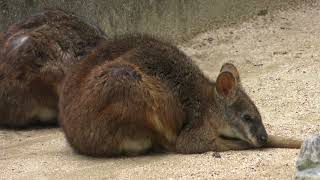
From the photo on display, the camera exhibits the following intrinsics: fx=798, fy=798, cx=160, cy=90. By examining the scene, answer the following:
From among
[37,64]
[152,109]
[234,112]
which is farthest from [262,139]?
[37,64]

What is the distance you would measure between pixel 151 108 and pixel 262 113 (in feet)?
5.74

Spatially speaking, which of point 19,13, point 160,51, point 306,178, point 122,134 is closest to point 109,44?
point 160,51

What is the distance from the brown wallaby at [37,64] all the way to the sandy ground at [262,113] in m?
0.25

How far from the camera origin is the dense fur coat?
22.5 feet

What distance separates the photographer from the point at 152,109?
6.85 meters

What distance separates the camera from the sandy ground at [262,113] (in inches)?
247

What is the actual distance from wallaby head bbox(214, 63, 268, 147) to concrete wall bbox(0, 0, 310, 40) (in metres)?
4.58

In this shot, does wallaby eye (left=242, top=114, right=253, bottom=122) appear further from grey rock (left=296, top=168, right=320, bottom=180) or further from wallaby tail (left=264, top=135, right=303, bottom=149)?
grey rock (left=296, top=168, right=320, bottom=180)

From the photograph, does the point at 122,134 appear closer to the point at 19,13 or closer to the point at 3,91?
the point at 3,91

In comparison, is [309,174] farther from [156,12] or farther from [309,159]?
[156,12]

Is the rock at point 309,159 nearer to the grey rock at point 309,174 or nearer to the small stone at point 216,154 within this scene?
the grey rock at point 309,174

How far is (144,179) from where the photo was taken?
610 centimetres

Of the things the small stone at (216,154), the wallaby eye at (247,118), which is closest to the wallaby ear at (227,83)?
the wallaby eye at (247,118)

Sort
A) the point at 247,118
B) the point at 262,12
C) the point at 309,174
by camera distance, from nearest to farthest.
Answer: the point at 309,174, the point at 247,118, the point at 262,12
